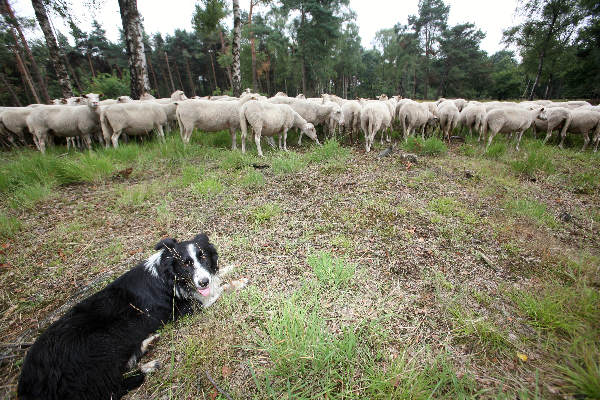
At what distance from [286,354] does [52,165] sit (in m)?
6.92

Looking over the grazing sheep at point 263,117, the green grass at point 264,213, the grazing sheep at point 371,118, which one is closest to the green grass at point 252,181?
the green grass at point 264,213

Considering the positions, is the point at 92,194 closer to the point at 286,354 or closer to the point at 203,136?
the point at 203,136

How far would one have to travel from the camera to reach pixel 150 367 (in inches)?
68.0

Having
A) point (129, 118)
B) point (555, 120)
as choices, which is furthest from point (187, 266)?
point (555, 120)

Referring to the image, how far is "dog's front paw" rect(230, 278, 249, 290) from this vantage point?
2303mm

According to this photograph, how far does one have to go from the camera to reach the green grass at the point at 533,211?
3.31m

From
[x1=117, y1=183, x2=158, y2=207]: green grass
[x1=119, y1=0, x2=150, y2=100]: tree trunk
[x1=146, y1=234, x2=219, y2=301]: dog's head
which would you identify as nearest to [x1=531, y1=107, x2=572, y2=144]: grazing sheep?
[x1=146, y1=234, x2=219, y2=301]: dog's head

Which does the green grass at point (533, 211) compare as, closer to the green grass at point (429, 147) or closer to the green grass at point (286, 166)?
the green grass at point (429, 147)

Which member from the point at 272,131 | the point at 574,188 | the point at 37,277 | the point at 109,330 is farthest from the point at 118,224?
the point at 574,188

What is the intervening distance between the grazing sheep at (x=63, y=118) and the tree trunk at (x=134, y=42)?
1.87 metres

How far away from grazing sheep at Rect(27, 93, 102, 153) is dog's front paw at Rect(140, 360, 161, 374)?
8.21m

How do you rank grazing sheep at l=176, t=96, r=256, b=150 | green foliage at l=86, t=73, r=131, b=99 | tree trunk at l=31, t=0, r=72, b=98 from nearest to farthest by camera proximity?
grazing sheep at l=176, t=96, r=256, b=150 → tree trunk at l=31, t=0, r=72, b=98 → green foliage at l=86, t=73, r=131, b=99

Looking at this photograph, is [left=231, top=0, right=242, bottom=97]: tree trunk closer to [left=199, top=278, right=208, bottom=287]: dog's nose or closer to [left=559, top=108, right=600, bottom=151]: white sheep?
[left=199, top=278, right=208, bottom=287]: dog's nose

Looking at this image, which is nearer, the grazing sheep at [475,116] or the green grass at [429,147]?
the green grass at [429,147]
